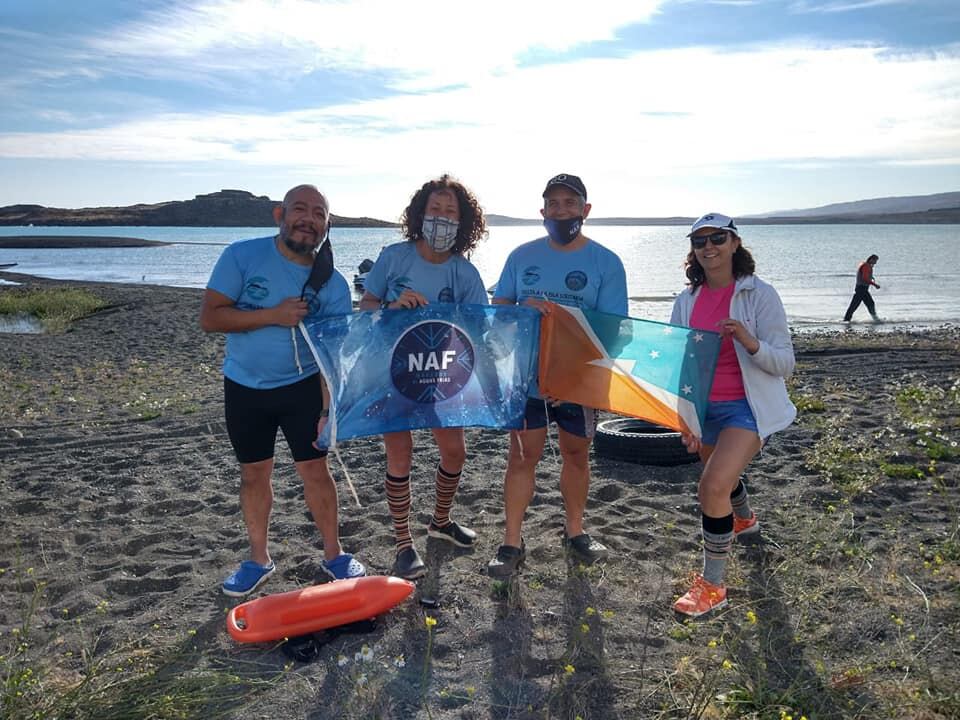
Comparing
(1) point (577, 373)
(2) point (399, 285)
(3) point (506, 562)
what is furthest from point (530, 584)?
(2) point (399, 285)

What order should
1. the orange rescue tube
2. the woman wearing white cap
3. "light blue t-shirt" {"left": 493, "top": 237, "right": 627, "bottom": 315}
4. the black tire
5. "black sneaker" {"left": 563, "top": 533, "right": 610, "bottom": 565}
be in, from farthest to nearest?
the black tire
"black sneaker" {"left": 563, "top": 533, "right": 610, "bottom": 565}
"light blue t-shirt" {"left": 493, "top": 237, "right": 627, "bottom": 315}
the woman wearing white cap
the orange rescue tube

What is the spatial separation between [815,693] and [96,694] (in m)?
3.20

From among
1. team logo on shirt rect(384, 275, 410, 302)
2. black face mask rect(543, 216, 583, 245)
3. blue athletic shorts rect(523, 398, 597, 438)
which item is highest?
black face mask rect(543, 216, 583, 245)

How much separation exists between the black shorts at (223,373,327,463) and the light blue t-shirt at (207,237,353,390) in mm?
59

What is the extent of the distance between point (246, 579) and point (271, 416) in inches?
41.9

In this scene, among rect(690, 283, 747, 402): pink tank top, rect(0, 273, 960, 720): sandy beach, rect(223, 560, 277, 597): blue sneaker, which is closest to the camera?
rect(0, 273, 960, 720): sandy beach

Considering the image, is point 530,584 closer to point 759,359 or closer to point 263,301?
point 759,359

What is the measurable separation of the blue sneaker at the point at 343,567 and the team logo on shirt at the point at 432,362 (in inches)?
43.0

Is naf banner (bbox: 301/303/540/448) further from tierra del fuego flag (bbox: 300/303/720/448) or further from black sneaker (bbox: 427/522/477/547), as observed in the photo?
black sneaker (bbox: 427/522/477/547)

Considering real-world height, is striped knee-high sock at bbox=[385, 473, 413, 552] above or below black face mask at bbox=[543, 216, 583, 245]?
below

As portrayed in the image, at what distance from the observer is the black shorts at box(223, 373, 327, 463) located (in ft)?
14.8

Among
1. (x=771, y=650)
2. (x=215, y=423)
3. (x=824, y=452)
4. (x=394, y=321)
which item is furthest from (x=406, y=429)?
(x=215, y=423)


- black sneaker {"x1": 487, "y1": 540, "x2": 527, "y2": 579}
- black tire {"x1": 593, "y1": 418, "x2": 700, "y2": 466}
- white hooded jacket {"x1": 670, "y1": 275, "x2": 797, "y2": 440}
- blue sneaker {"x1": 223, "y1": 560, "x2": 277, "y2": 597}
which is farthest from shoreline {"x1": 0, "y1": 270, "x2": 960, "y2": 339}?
white hooded jacket {"x1": 670, "y1": 275, "x2": 797, "y2": 440}

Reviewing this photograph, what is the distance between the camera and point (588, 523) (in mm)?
5848
